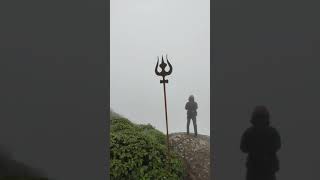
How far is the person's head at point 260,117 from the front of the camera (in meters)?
6.25

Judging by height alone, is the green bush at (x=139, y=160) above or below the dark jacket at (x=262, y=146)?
below

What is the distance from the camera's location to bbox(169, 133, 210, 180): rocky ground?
447 inches

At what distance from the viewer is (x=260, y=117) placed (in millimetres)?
6309

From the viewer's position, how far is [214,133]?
6711 millimetres

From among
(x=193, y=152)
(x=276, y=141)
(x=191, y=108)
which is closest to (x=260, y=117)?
(x=276, y=141)

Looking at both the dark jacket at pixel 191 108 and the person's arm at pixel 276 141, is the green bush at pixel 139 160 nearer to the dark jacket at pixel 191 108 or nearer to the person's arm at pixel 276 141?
the dark jacket at pixel 191 108

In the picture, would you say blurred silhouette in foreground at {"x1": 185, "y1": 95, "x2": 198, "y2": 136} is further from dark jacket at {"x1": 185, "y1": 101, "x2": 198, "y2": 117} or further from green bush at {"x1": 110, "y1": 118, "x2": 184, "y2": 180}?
green bush at {"x1": 110, "y1": 118, "x2": 184, "y2": 180}

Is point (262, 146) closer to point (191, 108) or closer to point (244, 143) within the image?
point (244, 143)

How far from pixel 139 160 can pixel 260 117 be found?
12.0ft

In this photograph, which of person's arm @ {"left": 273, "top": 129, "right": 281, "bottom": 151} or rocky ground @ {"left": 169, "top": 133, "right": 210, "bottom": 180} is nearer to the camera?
person's arm @ {"left": 273, "top": 129, "right": 281, "bottom": 151}
